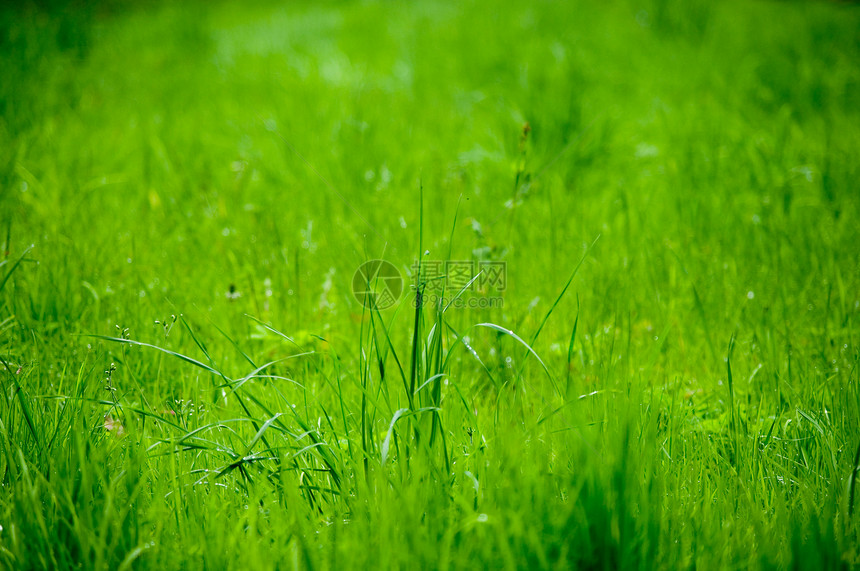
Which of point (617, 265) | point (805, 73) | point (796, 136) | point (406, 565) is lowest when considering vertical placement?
point (406, 565)

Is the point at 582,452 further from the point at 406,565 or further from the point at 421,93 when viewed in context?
the point at 421,93

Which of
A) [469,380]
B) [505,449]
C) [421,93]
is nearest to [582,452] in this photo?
[505,449]

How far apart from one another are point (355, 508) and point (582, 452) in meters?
0.48

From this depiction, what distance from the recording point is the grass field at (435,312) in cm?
114

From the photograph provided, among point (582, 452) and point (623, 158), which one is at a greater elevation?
point (623, 158)

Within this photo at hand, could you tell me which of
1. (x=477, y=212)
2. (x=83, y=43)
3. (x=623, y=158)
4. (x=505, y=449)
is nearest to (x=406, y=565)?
(x=505, y=449)

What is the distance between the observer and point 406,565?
3.46 ft

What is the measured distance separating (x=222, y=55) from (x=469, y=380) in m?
5.20

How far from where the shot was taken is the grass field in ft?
3.75

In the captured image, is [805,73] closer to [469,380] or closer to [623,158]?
[623,158]

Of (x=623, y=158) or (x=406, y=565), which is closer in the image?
(x=406, y=565)

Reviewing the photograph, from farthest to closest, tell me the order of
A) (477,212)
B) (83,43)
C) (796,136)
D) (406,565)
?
(83,43)
(796,136)
(477,212)
(406,565)

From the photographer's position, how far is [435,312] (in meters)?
1.58

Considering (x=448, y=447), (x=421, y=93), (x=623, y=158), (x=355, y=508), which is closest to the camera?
(x=355, y=508)
